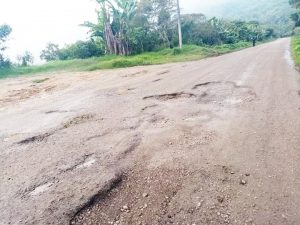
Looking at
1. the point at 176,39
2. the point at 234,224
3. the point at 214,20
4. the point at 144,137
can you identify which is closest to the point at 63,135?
the point at 144,137

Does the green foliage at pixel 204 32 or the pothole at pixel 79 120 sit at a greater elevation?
the green foliage at pixel 204 32

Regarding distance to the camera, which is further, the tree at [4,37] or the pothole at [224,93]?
the tree at [4,37]

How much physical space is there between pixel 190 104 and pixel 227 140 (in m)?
2.39

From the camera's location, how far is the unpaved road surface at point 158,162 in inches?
124

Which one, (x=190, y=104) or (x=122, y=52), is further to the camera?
(x=122, y=52)

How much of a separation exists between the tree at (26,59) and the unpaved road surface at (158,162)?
2426cm

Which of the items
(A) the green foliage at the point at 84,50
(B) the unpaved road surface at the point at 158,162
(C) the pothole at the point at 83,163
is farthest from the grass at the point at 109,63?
(C) the pothole at the point at 83,163

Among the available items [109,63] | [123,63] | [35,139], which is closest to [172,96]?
[35,139]

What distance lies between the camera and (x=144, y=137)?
5.23 m

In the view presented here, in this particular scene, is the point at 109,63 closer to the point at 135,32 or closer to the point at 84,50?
the point at 135,32

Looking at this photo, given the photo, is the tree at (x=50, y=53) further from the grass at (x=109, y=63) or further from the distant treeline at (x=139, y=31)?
the grass at (x=109, y=63)

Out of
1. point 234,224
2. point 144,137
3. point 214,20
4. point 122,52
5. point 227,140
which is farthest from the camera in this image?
point 214,20

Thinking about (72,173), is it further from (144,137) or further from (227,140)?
(227,140)

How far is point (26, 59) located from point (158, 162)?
3188 centimetres
